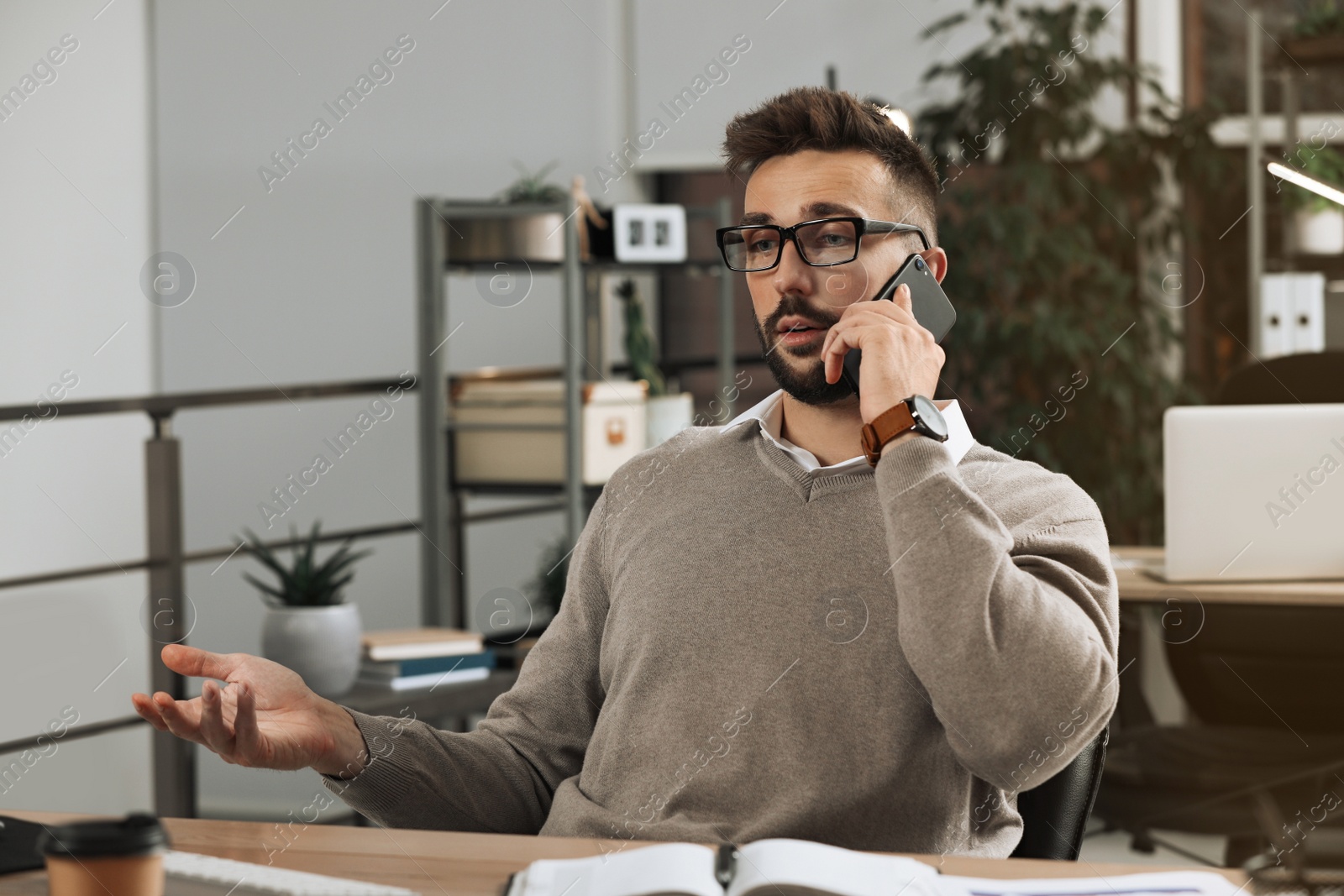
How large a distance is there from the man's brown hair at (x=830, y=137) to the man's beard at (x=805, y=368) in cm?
16

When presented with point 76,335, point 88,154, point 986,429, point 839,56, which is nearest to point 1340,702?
point 986,429

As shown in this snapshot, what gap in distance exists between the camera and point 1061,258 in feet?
12.5

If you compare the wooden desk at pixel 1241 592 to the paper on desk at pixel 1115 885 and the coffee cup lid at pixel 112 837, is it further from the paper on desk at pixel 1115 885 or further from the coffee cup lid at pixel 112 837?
the coffee cup lid at pixel 112 837

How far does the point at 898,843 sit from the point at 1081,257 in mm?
2885

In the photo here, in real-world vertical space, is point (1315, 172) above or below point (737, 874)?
above

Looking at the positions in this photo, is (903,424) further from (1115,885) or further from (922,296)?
(1115,885)

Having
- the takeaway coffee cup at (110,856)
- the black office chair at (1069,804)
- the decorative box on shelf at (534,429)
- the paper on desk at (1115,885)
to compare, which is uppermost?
the decorative box on shelf at (534,429)

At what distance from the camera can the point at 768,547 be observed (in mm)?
1361

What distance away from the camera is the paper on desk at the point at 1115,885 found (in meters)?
0.91

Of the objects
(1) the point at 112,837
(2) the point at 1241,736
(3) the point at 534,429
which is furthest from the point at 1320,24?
(1) the point at 112,837

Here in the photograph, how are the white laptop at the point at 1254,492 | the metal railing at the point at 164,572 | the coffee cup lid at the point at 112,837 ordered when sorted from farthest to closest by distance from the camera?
the metal railing at the point at 164,572, the white laptop at the point at 1254,492, the coffee cup lid at the point at 112,837

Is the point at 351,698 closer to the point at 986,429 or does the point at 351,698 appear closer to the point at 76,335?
the point at 76,335

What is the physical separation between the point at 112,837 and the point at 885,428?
28.7 inches

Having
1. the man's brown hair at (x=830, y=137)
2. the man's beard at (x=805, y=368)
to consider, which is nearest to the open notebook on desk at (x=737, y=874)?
the man's beard at (x=805, y=368)
